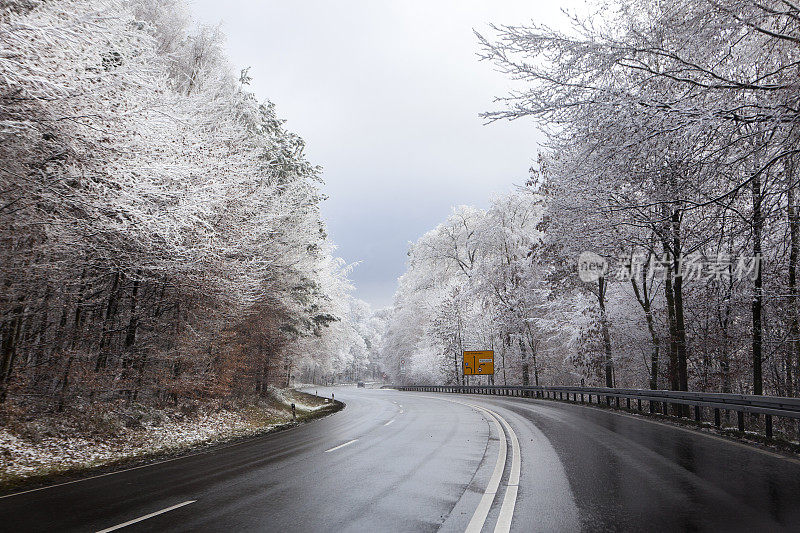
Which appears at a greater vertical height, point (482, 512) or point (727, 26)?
point (727, 26)

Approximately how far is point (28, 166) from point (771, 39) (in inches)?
531

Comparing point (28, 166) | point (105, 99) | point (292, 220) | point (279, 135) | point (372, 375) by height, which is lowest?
point (372, 375)

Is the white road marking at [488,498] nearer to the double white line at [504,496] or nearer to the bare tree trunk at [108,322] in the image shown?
the double white line at [504,496]

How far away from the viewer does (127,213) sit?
35.2ft

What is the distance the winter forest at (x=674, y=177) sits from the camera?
23.0 feet

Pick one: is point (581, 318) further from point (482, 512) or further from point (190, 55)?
point (190, 55)

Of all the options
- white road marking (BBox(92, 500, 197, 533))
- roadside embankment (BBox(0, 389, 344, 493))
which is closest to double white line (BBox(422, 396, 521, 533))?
white road marking (BBox(92, 500, 197, 533))

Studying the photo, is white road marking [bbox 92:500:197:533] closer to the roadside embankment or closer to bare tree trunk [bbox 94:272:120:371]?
the roadside embankment

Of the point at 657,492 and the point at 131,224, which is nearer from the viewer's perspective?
the point at 657,492

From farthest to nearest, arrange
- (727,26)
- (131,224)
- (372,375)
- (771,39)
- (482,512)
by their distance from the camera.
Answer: (372,375) < (131,224) < (771,39) < (727,26) < (482,512)

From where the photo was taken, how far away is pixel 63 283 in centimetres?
1230

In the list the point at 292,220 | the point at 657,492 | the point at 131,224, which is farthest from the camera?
the point at 292,220

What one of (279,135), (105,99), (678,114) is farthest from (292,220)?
(678,114)

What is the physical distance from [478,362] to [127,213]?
35.8 m
